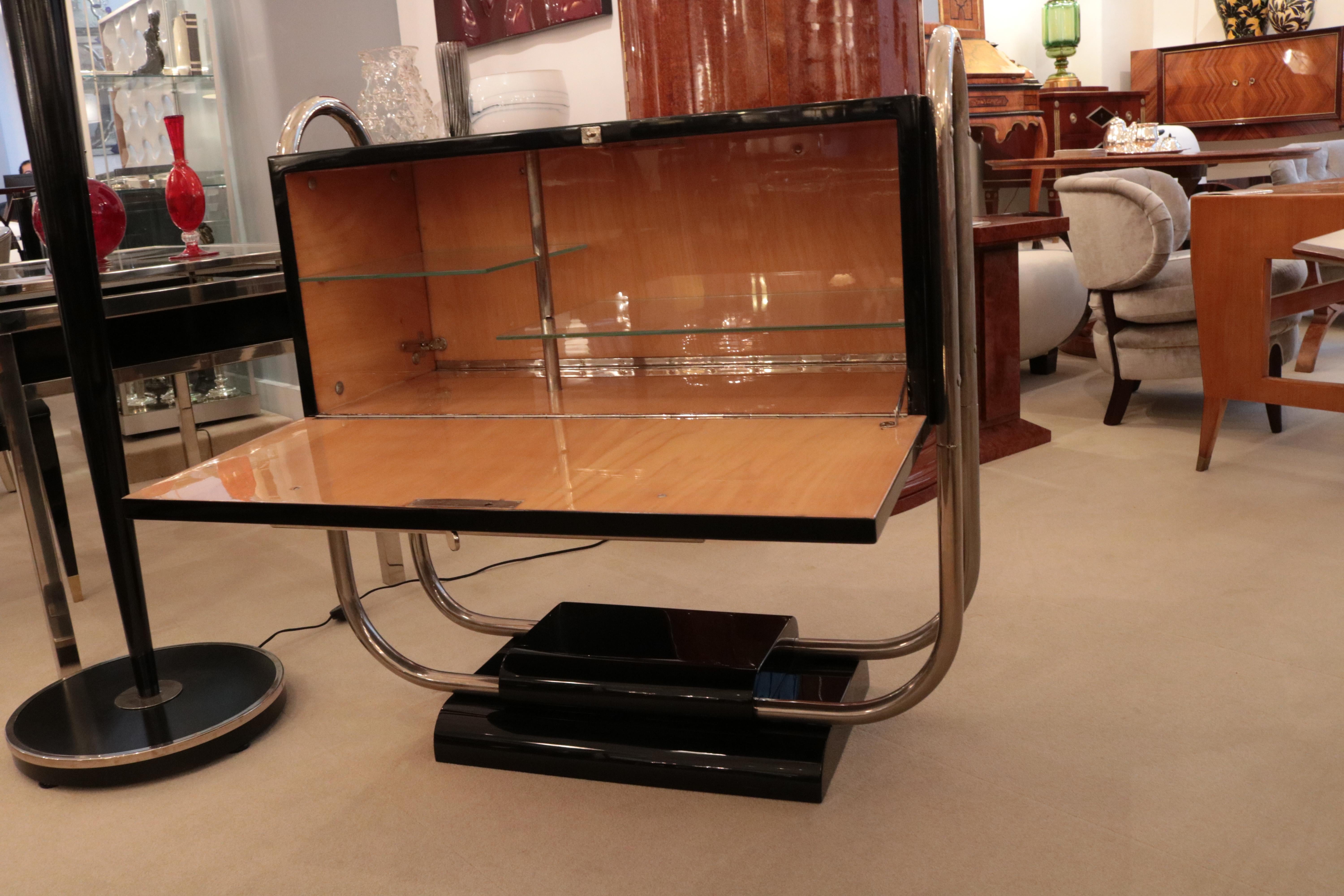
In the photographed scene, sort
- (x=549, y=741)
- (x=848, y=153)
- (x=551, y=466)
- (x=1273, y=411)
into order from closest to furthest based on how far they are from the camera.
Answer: (x=551, y=466), (x=848, y=153), (x=549, y=741), (x=1273, y=411)

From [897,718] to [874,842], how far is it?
328 mm

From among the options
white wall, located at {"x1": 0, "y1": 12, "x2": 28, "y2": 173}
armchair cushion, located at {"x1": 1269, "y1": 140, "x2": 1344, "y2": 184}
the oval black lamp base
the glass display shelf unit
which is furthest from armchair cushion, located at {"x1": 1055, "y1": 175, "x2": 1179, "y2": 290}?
white wall, located at {"x1": 0, "y1": 12, "x2": 28, "y2": 173}

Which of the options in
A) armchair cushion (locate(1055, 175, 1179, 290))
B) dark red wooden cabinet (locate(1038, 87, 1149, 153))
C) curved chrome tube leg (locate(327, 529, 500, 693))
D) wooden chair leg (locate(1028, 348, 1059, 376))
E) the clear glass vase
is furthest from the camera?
dark red wooden cabinet (locate(1038, 87, 1149, 153))

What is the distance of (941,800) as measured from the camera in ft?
4.80

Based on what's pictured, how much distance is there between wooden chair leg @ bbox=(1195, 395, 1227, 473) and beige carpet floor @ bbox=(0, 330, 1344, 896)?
234 mm

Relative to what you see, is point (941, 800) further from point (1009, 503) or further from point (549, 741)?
point (1009, 503)

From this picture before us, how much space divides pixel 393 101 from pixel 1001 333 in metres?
1.92

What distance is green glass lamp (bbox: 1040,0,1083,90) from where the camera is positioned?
19.3 feet

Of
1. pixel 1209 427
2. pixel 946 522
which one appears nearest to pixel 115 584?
pixel 946 522

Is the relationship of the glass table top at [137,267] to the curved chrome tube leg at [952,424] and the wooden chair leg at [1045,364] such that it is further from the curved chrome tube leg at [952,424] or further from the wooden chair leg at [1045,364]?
the wooden chair leg at [1045,364]

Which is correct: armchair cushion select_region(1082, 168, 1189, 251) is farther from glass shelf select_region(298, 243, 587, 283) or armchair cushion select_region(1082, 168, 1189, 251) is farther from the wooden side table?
glass shelf select_region(298, 243, 587, 283)

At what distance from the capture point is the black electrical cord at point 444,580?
2182 millimetres

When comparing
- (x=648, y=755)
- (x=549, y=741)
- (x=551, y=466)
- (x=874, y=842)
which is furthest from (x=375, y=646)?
(x=874, y=842)

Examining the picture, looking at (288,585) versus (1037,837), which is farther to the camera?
(288,585)
